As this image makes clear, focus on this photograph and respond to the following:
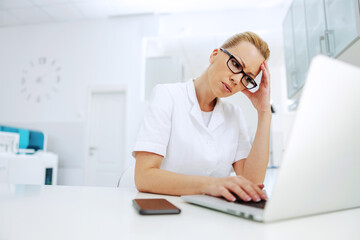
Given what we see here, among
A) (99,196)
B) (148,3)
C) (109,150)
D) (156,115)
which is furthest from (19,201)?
(148,3)

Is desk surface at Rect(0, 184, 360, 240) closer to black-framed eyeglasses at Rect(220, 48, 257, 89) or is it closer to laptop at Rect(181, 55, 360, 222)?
laptop at Rect(181, 55, 360, 222)

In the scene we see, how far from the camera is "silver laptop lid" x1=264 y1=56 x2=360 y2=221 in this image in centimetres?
36

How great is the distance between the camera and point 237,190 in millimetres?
583

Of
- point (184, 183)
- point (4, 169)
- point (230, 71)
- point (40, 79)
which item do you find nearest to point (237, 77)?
point (230, 71)

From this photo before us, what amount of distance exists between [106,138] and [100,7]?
206 centimetres

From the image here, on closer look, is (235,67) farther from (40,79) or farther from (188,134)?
(40,79)

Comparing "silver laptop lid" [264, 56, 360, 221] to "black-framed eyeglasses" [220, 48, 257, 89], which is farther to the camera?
"black-framed eyeglasses" [220, 48, 257, 89]

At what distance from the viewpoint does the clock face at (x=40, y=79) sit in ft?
14.4

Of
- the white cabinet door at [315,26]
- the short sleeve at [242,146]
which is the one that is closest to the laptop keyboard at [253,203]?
the short sleeve at [242,146]

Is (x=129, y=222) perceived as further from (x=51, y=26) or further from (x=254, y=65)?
(x=51, y=26)

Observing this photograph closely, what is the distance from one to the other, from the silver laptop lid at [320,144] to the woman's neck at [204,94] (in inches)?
29.3

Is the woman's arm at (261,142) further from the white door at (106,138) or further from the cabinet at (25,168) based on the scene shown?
the white door at (106,138)

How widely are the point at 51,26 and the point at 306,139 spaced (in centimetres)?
512

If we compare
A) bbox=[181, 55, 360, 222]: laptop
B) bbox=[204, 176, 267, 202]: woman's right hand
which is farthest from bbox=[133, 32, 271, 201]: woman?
bbox=[181, 55, 360, 222]: laptop
